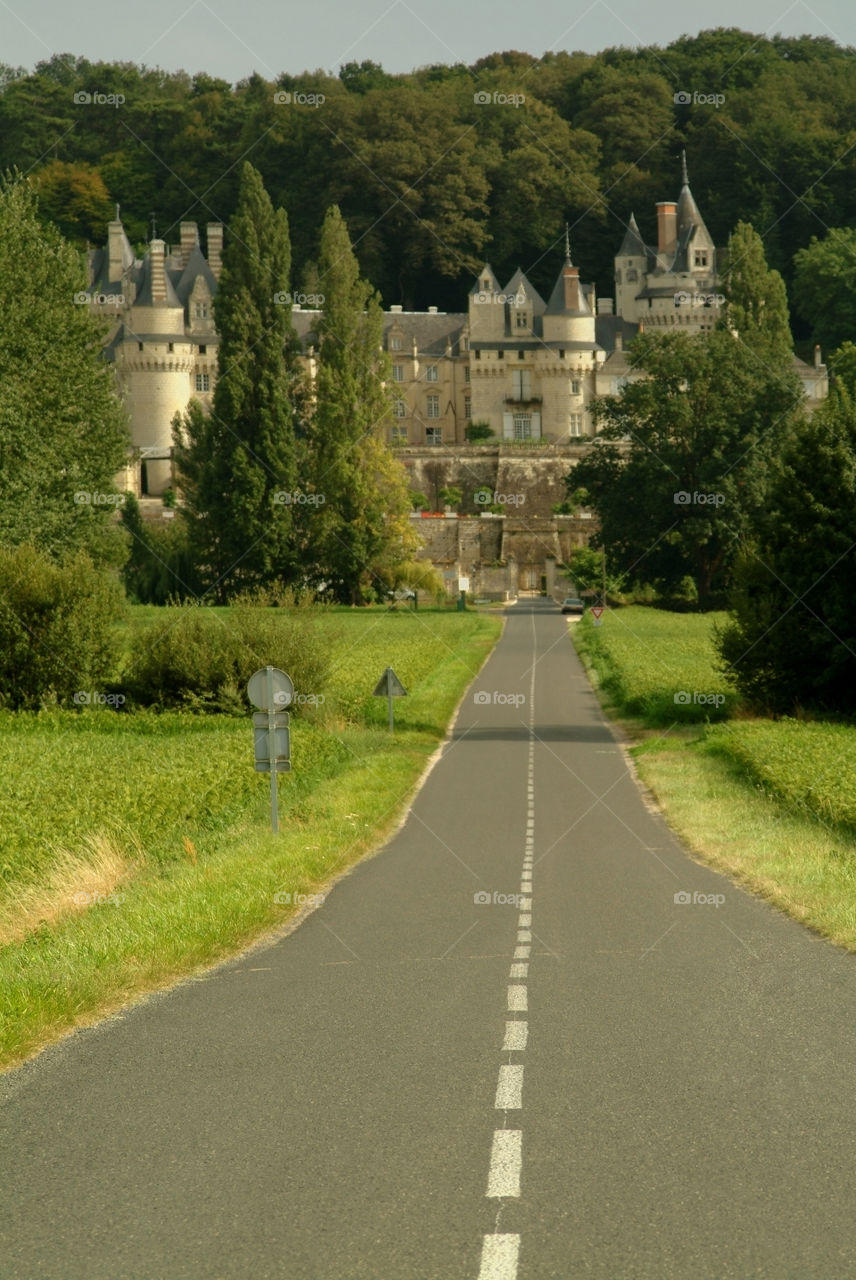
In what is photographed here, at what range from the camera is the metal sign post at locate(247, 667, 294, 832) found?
1855 centimetres

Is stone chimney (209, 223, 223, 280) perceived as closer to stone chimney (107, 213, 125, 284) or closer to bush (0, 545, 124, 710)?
stone chimney (107, 213, 125, 284)

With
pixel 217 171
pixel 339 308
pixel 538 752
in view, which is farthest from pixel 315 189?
pixel 538 752

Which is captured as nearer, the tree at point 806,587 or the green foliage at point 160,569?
the tree at point 806,587

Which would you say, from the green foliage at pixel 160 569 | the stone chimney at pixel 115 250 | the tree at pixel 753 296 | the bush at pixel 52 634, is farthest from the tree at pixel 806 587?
the stone chimney at pixel 115 250

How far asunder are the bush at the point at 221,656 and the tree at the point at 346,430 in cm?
3887

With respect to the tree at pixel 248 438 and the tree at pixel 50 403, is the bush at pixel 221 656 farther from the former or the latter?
the tree at pixel 248 438

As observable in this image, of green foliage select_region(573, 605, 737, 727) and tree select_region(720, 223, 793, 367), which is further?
tree select_region(720, 223, 793, 367)

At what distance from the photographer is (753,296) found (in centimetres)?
10238

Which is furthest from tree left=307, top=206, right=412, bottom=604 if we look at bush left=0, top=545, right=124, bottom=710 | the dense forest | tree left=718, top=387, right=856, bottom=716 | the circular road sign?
the dense forest

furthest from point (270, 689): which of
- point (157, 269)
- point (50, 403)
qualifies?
point (157, 269)

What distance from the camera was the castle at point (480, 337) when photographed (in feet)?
386

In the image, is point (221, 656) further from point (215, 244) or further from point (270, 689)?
point (215, 244)

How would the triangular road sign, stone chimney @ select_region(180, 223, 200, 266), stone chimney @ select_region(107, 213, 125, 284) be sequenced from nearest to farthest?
the triangular road sign → stone chimney @ select_region(180, 223, 200, 266) → stone chimney @ select_region(107, 213, 125, 284)

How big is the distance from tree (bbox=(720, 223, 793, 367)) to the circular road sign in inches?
3335
